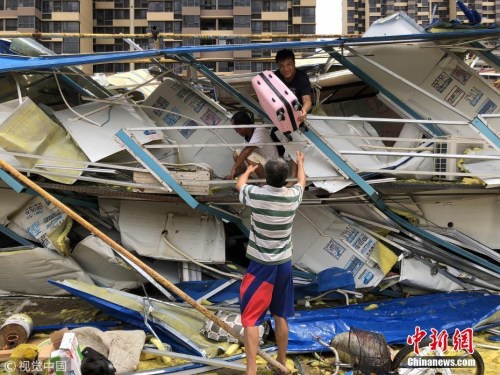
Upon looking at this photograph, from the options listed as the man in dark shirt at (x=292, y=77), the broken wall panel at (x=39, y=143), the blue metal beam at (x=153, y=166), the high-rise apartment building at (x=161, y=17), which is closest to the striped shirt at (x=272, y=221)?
the blue metal beam at (x=153, y=166)

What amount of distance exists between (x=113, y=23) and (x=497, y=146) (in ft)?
182

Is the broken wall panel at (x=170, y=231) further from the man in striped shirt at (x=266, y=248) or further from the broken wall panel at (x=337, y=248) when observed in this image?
the man in striped shirt at (x=266, y=248)

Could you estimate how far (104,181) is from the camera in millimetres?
4852

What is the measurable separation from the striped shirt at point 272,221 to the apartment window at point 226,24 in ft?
167

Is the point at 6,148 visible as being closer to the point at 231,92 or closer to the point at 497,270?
the point at 231,92

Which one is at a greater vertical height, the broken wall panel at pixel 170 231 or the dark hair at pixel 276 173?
the dark hair at pixel 276 173

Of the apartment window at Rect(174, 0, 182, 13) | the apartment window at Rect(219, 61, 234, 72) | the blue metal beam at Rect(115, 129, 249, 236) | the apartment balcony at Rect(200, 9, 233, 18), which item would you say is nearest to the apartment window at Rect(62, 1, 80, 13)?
the apartment window at Rect(174, 0, 182, 13)

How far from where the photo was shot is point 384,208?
504 centimetres

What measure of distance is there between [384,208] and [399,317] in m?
1.15

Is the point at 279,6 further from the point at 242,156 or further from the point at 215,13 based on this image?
the point at 242,156

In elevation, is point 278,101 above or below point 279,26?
below

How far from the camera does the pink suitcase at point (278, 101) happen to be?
4.27m

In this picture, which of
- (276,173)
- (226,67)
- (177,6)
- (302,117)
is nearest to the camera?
(276,173)

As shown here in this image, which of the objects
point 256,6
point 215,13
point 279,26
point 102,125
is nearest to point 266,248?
point 102,125
